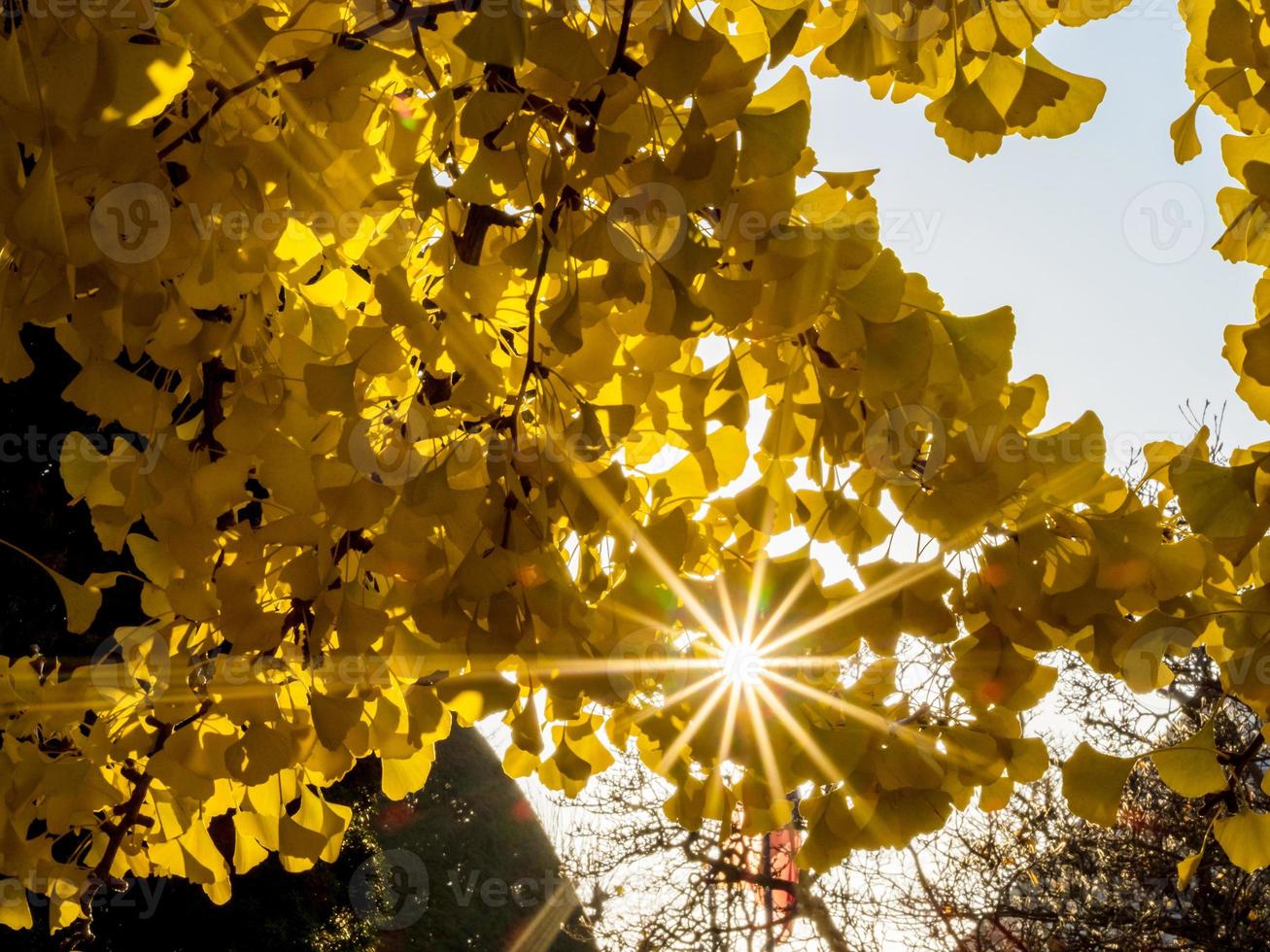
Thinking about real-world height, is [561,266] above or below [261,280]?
below

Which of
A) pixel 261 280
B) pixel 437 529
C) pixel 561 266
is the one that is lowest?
pixel 437 529

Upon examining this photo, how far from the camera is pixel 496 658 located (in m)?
0.75

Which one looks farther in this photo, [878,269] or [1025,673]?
[1025,673]

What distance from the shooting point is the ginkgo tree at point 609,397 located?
27.6 inches

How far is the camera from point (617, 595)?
2.63 ft

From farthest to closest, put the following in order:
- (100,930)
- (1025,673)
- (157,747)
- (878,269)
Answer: (100,930)
(157,747)
(1025,673)
(878,269)

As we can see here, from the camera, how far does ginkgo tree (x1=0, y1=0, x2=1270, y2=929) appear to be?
0.70 m

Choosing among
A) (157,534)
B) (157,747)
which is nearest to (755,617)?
(157,534)

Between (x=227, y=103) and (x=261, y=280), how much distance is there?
0.18m

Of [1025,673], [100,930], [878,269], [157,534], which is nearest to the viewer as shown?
[878,269]

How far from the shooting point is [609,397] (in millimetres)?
947

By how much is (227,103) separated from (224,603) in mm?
430

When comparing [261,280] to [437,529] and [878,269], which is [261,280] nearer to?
[437,529]

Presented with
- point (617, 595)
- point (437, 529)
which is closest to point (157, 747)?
point (437, 529)
